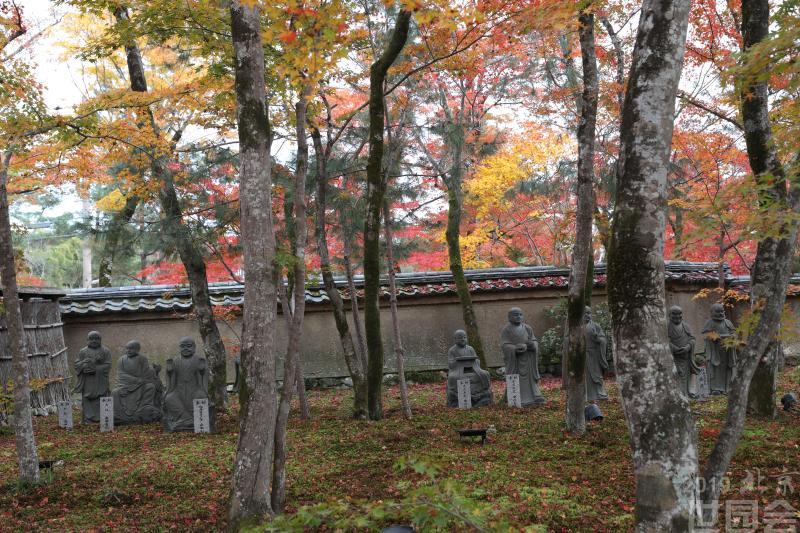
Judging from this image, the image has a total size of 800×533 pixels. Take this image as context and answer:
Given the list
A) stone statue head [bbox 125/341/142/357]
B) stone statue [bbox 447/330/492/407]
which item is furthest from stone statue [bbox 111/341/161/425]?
stone statue [bbox 447/330/492/407]

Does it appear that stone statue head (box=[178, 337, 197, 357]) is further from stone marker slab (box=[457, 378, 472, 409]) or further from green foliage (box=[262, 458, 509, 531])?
green foliage (box=[262, 458, 509, 531])

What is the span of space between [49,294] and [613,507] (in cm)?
1327

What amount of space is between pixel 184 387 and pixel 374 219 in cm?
476

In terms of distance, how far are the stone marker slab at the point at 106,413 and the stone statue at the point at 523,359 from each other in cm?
705

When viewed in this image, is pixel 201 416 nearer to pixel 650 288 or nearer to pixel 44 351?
pixel 44 351

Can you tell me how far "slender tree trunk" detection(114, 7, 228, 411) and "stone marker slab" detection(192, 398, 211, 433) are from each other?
4.20 feet

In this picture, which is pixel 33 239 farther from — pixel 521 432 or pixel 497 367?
pixel 521 432

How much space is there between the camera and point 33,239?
32.3 meters

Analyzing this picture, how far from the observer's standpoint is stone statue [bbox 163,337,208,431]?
11766mm

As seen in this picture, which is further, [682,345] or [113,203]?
[113,203]

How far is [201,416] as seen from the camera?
11.1m

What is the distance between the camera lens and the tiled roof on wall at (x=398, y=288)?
16.4 meters

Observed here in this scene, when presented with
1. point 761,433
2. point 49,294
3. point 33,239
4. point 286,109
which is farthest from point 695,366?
point 33,239

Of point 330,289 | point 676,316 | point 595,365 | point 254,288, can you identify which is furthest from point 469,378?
point 254,288
